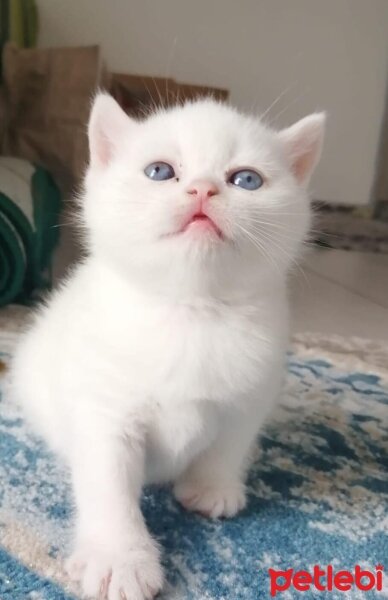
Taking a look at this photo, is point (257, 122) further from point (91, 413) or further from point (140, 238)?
point (91, 413)

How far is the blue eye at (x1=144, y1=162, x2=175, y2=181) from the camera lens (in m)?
0.69

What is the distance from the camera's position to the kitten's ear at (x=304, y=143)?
80cm

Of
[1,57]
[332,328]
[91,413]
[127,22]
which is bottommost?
[332,328]

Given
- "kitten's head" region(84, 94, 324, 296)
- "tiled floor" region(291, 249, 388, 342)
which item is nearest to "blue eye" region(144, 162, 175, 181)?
"kitten's head" region(84, 94, 324, 296)

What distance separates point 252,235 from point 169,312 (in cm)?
12

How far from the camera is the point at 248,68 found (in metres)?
2.73

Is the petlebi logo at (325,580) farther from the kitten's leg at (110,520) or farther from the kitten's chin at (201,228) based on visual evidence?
the kitten's chin at (201,228)

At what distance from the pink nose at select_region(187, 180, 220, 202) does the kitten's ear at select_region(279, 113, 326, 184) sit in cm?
18

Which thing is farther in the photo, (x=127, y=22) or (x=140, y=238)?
(x=127, y=22)

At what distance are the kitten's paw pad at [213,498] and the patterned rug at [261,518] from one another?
0.01m

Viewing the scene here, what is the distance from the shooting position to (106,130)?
780 millimetres

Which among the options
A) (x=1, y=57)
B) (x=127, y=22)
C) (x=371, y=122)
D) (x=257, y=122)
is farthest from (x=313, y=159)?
(x=371, y=122)

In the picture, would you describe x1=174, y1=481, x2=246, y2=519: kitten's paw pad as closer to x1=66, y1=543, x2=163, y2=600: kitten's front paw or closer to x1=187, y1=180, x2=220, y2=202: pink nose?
x1=66, y1=543, x2=163, y2=600: kitten's front paw

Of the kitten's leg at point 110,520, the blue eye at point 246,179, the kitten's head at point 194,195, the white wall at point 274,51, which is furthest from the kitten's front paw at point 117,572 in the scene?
the white wall at point 274,51
